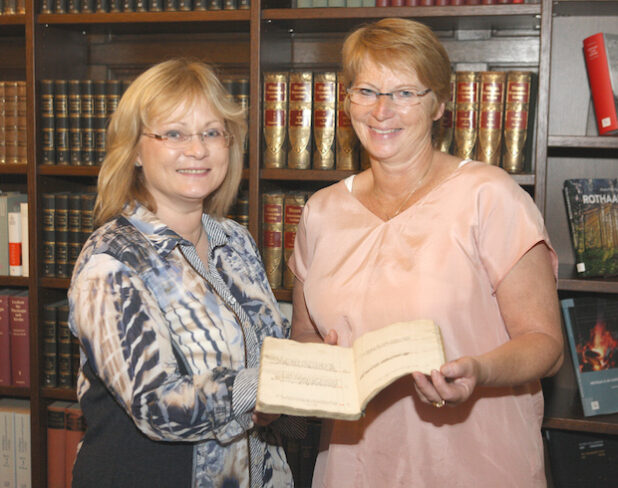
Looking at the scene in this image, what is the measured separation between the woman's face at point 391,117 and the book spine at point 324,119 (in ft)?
2.07

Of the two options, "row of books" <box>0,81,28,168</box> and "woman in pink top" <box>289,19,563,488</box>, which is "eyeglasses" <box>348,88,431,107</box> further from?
"row of books" <box>0,81,28,168</box>

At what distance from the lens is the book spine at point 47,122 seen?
238 cm

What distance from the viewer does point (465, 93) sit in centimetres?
214

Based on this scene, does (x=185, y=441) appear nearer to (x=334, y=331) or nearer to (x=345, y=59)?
(x=334, y=331)

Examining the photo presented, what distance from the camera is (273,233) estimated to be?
7.59 ft

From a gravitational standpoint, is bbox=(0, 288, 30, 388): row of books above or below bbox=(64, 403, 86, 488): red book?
above

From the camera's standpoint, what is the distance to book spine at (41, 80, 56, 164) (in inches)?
93.9

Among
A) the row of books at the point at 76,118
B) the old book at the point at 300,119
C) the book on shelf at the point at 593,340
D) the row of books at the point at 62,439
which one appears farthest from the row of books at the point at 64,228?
the book on shelf at the point at 593,340

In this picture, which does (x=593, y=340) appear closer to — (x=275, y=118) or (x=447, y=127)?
(x=447, y=127)

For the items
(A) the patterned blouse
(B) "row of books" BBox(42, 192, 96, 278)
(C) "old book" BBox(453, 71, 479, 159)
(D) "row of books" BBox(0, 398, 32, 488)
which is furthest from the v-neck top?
(D) "row of books" BBox(0, 398, 32, 488)

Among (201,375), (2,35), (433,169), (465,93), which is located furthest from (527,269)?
(2,35)

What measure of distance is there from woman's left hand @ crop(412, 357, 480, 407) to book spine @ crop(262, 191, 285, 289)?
1.17 m

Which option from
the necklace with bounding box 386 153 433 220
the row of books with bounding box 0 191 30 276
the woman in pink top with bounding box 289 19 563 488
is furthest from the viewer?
the row of books with bounding box 0 191 30 276

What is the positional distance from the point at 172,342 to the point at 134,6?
144 cm
